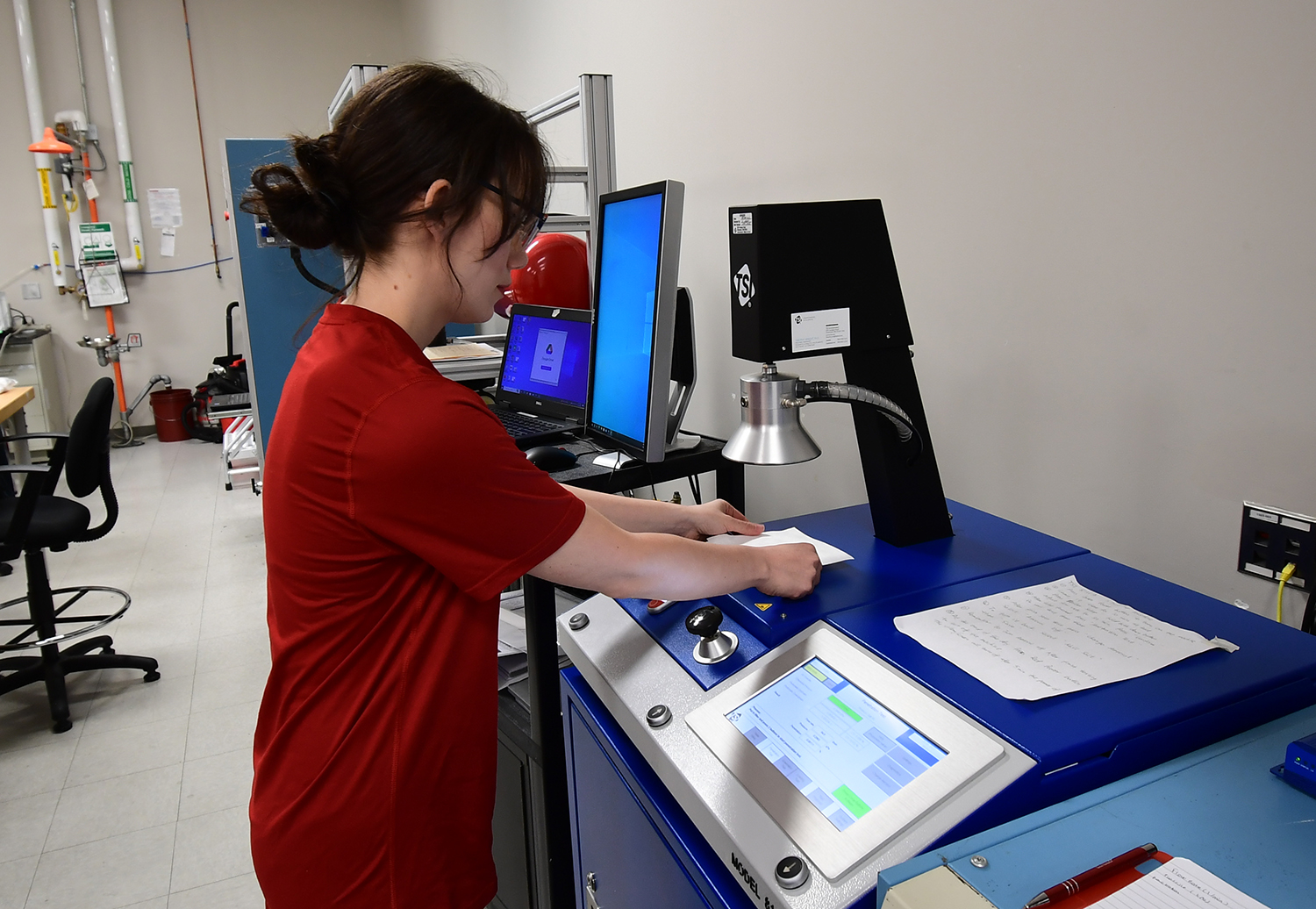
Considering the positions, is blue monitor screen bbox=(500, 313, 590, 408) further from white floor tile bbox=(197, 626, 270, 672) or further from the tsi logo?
white floor tile bbox=(197, 626, 270, 672)

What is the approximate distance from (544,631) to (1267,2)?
119 centimetres

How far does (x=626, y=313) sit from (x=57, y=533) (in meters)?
1.94

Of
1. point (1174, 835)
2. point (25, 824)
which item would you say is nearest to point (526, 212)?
point (1174, 835)

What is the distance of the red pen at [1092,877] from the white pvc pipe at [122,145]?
6383 millimetres

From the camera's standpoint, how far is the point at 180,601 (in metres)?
3.18

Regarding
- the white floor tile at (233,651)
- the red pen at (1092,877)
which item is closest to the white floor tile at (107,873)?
the white floor tile at (233,651)

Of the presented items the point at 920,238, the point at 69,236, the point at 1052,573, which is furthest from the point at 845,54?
the point at 69,236

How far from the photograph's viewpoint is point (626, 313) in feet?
4.87

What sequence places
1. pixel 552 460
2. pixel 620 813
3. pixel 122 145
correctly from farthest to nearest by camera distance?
pixel 122 145 < pixel 552 460 < pixel 620 813

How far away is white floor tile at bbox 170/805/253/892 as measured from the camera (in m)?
1.78

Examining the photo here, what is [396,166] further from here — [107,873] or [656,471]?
[107,873]

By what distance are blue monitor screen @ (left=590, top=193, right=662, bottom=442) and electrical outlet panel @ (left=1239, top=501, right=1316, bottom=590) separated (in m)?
0.85

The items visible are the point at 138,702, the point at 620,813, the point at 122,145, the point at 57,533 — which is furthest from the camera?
the point at 122,145

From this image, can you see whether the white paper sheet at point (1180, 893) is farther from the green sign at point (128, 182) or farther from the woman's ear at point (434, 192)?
the green sign at point (128, 182)
